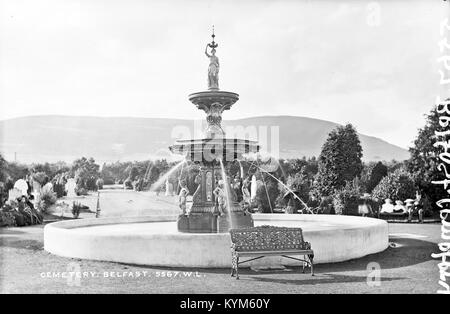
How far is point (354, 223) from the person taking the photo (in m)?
19.8

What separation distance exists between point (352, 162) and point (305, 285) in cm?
4903

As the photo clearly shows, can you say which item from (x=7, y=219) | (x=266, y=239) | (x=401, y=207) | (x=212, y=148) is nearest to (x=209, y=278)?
(x=266, y=239)

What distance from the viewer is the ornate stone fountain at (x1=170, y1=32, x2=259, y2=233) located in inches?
659

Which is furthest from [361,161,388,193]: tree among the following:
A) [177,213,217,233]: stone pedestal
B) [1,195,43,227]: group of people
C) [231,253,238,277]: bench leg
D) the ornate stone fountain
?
[231,253,238,277]: bench leg

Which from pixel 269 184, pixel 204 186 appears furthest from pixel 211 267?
pixel 269 184

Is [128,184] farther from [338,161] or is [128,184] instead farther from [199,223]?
[199,223]

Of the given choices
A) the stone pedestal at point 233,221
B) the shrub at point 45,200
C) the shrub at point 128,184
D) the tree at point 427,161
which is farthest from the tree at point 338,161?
the stone pedestal at point 233,221

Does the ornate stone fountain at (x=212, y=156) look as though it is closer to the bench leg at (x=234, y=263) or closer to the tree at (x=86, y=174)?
the bench leg at (x=234, y=263)

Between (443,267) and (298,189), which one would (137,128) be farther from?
(443,267)

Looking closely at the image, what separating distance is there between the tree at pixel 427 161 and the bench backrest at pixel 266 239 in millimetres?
24111

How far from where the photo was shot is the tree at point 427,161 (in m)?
35.1

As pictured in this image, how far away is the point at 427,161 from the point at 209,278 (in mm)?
28615

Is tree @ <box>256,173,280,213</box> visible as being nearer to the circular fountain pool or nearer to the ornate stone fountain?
the ornate stone fountain

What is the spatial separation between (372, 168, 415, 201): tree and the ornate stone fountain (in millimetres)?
22267
